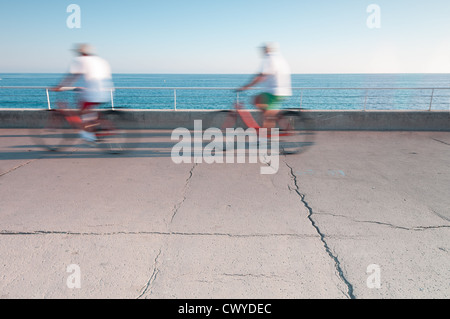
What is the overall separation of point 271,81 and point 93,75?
369cm

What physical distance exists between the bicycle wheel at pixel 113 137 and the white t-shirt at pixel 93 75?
444 millimetres

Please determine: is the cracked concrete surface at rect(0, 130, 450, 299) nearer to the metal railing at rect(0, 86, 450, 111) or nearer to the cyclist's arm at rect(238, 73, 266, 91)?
the cyclist's arm at rect(238, 73, 266, 91)

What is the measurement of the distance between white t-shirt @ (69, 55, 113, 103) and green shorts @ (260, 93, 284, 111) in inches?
134

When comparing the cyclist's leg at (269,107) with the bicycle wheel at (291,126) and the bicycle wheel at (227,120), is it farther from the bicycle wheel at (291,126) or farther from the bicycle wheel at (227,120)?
the bicycle wheel at (227,120)

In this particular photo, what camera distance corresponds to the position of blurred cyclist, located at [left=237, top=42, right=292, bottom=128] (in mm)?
6031

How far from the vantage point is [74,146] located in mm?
6941

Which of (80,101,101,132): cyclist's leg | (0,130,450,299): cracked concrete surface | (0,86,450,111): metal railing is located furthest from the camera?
(0,86,450,111): metal railing

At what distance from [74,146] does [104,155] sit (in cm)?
127

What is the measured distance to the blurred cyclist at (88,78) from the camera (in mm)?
5688

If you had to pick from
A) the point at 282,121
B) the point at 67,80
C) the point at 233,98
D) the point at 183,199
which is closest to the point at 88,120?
the point at 67,80

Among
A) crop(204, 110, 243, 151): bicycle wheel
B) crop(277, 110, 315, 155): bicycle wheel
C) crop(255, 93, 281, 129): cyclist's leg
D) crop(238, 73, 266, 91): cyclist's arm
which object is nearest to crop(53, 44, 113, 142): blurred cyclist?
crop(204, 110, 243, 151): bicycle wheel

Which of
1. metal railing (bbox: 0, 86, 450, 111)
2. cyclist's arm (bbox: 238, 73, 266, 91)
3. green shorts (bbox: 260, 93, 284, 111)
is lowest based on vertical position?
metal railing (bbox: 0, 86, 450, 111)
